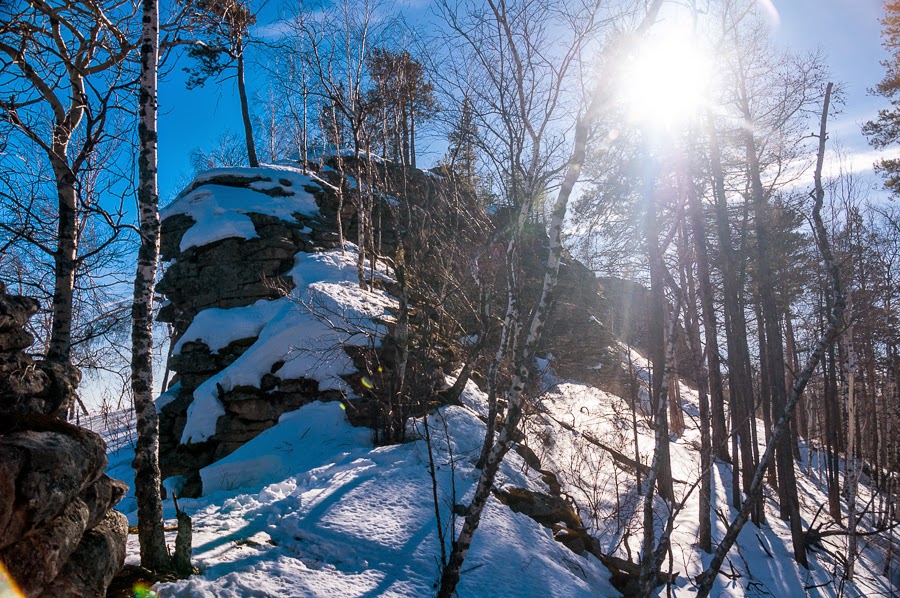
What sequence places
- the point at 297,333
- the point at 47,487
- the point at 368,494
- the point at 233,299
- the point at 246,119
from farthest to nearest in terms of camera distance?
the point at 246,119 < the point at 233,299 < the point at 297,333 < the point at 368,494 < the point at 47,487

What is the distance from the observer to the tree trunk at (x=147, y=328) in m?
3.94

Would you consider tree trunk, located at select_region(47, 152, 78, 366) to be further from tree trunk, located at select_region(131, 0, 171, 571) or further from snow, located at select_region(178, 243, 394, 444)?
snow, located at select_region(178, 243, 394, 444)

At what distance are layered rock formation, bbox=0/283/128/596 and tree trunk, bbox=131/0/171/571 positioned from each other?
23 centimetres

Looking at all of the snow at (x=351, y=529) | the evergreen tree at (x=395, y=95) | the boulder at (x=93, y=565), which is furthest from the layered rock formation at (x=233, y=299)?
the boulder at (x=93, y=565)

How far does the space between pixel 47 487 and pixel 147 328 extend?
63.4 inches

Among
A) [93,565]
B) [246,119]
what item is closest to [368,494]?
[93,565]

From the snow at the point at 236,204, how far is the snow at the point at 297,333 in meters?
2.49

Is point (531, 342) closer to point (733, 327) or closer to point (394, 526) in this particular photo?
point (394, 526)

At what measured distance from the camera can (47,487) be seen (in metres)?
2.77

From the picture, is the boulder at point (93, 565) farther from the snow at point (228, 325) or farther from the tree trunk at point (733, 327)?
the tree trunk at point (733, 327)

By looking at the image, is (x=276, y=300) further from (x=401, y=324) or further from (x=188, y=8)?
(x=188, y=8)

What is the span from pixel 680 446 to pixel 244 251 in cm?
1543

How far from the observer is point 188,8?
504 centimetres

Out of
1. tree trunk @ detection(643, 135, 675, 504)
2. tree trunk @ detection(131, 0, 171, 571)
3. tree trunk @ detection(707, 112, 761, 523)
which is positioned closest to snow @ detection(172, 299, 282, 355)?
tree trunk @ detection(131, 0, 171, 571)
